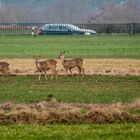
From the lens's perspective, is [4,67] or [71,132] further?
[4,67]

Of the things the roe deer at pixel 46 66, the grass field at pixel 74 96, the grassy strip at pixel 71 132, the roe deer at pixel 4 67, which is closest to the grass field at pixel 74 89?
the grass field at pixel 74 96

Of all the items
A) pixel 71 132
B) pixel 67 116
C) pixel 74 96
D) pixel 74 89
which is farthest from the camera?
pixel 74 89

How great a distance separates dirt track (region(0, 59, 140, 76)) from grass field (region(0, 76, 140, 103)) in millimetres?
2369

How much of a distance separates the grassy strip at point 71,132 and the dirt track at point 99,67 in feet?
53.9

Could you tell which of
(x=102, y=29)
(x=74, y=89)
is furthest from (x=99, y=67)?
(x=102, y=29)

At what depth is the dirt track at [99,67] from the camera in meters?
36.9

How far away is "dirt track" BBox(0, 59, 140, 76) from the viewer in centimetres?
3691

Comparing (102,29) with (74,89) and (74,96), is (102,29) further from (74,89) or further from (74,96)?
(74,96)

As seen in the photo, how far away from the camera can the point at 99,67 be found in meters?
39.8

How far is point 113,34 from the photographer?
89312 millimetres

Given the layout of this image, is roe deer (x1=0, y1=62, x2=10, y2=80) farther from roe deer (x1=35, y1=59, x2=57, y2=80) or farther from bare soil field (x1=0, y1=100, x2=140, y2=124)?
bare soil field (x1=0, y1=100, x2=140, y2=124)

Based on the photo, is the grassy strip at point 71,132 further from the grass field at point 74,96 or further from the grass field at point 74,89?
the grass field at point 74,89

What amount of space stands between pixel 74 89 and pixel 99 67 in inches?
401

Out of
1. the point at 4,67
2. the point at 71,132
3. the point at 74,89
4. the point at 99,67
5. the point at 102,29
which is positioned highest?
the point at 102,29
